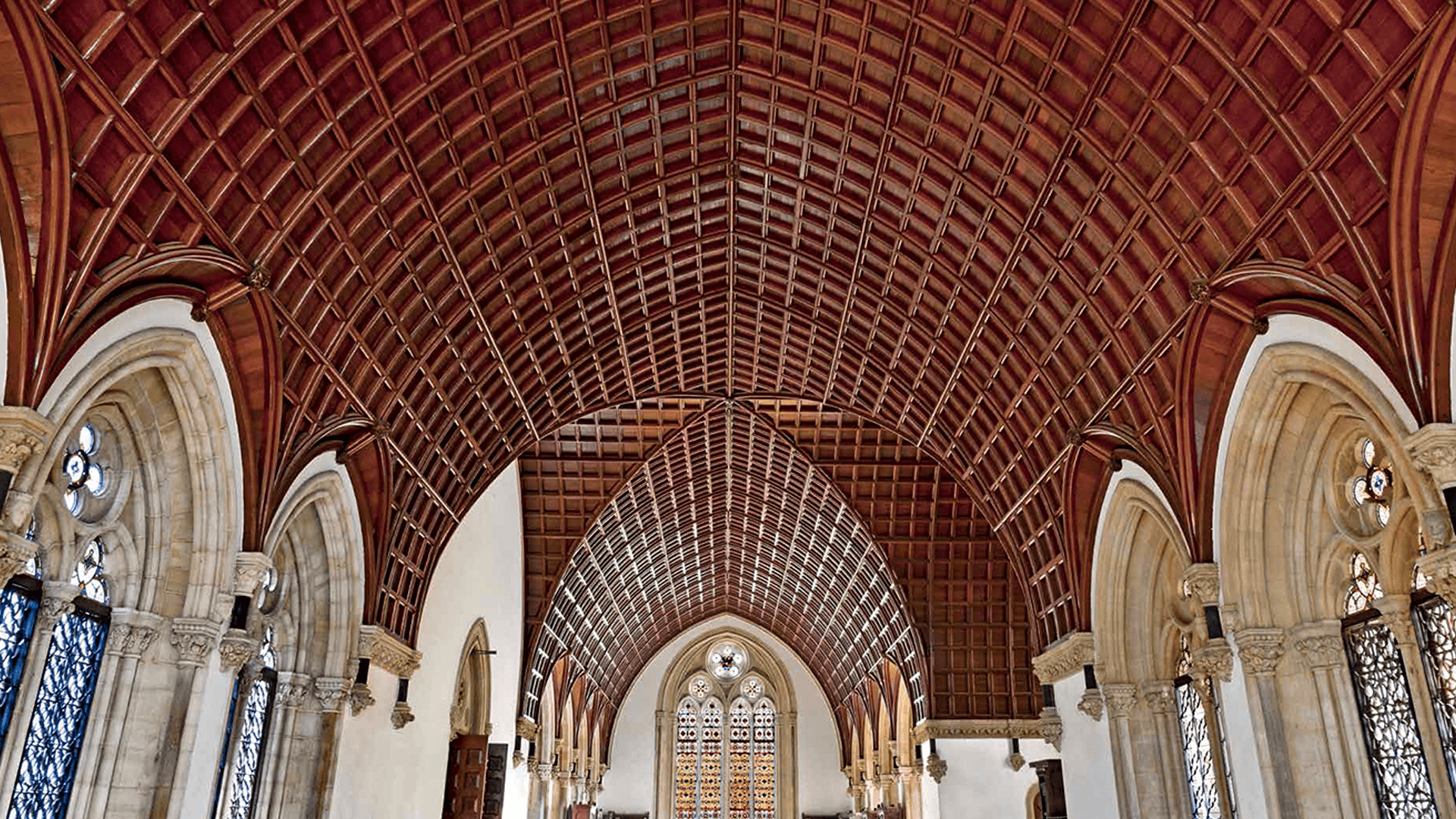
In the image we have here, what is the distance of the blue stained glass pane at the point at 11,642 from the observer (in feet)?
39.9

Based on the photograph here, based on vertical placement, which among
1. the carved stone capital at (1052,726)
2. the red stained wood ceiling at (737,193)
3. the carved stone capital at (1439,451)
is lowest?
the carved stone capital at (1052,726)

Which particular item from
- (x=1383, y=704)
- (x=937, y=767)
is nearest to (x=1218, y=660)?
(x=1383, y=704)

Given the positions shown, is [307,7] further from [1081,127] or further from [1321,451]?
[1321,451]

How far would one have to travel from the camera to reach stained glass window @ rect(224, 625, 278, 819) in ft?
56.7

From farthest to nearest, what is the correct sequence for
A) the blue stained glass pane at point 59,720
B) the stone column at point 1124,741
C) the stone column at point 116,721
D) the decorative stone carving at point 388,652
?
the decorative stone carving at point 388,652, the stone column at point 1124,741, the stone column at point 116,721, the blue stained glass pane at point 59,720

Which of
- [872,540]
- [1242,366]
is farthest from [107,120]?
[872,540]

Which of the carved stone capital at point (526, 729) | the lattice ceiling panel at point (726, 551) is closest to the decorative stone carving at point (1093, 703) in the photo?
the lattice ceiling panel at point (726, 551)

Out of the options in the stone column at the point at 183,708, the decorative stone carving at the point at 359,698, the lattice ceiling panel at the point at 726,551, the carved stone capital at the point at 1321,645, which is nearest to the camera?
the stone column at the point at 183,708

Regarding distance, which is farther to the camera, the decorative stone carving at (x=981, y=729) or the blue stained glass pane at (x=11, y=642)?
the decorative stone carving at (x=981, y=729)

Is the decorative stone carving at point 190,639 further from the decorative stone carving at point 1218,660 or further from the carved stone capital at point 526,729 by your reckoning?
the carved stone capital at point 526,729

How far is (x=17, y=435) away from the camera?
34.4ft

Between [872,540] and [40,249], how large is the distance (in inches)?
1008

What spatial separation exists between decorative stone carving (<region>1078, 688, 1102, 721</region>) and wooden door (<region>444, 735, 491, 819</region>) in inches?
596

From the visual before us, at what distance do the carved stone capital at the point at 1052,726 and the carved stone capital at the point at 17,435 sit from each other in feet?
62.9
